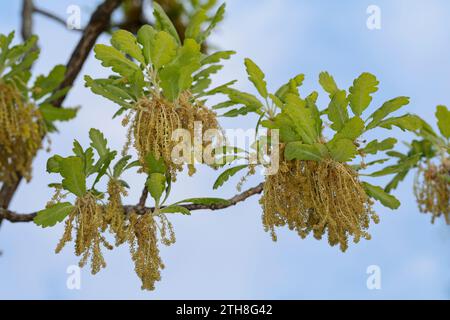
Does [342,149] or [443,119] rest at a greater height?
[443,119]

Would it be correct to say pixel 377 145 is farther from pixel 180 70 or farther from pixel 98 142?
pixel 98 142

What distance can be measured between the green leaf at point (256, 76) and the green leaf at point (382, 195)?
86 cm

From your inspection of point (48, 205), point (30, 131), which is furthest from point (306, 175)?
point (30, 131)

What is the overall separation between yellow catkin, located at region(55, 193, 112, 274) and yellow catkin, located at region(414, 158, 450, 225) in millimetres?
2592

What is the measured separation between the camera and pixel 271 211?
3727mm

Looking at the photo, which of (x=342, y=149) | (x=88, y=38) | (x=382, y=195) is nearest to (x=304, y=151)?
(x=342, y=149)

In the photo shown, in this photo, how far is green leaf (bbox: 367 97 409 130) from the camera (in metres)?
3.88

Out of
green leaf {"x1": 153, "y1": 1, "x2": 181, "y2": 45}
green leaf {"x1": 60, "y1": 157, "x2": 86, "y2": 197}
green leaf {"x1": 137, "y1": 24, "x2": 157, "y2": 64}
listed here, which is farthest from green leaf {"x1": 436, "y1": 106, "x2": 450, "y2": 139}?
green leaf {"x1": 60, "y1": 157, "x2": 86, "y2": 197}

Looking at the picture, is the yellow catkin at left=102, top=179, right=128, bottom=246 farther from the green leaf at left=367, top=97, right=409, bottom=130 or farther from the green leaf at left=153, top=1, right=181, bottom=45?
the green leaf at left=367, top=97, right=409, bottom=130

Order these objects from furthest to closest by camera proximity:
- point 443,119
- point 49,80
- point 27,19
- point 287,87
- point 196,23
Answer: point 27,19 < point 49,80 < point 443,119 < point 196,23 < point 287,87

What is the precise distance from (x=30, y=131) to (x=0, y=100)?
0.32 metres

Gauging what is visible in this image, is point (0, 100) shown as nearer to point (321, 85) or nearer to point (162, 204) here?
point (162, 204)

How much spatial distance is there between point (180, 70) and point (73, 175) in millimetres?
857

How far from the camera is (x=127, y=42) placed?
3.78 m
